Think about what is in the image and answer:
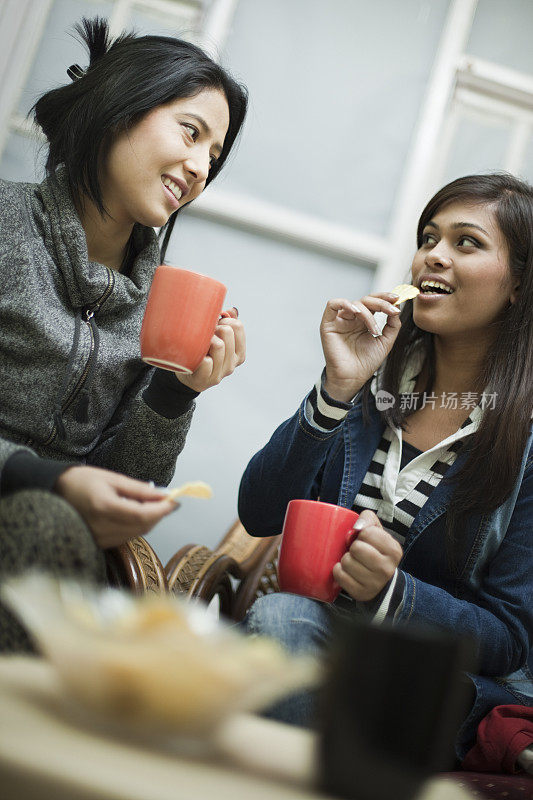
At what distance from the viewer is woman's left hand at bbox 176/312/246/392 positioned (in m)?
1.13

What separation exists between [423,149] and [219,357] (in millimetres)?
1242

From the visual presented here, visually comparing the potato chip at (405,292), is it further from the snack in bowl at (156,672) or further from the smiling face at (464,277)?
the snack in bowl at (156,672)

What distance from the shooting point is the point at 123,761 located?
39 cm

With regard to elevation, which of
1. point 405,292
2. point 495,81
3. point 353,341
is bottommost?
point 353,341

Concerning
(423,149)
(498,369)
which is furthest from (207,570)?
Result: (423,149)

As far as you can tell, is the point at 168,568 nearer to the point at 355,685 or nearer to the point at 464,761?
the point at 464,761

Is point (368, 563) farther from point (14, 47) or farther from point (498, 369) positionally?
point (14, 47)

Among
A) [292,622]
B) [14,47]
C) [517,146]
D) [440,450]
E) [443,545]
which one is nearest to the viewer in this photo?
[292,622]

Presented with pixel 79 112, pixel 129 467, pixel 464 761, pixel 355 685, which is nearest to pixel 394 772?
pixel 355 685

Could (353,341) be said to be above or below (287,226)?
below

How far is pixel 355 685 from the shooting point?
435mm

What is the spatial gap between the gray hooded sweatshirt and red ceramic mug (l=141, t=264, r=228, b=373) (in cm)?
14

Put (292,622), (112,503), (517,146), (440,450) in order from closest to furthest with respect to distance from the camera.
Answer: (112,503)
(292,622)
(440,450)
(517,146)

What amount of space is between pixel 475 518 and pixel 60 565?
0.83 m
